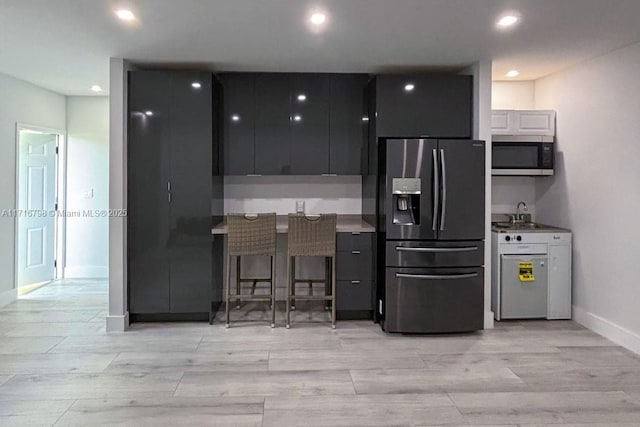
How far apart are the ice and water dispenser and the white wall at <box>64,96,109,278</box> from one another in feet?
14.0

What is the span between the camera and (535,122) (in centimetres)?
494

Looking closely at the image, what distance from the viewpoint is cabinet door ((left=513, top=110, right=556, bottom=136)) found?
4.90 meters

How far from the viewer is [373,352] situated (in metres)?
3.87

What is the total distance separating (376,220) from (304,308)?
4.34ft

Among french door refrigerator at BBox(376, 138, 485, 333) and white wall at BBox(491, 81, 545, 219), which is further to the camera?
white wall at BBox(491, 81, 545, 219)

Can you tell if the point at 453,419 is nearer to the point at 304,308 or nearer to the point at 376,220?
the point at 376,220

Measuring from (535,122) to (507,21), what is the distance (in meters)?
1.87

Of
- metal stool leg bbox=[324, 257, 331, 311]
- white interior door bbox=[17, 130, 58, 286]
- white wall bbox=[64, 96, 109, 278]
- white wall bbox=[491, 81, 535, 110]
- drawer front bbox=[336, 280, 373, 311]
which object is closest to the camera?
drawer front bbox=[336, 280, 373, 311]

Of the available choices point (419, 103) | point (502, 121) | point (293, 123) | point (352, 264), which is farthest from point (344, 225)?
point (502, 121)

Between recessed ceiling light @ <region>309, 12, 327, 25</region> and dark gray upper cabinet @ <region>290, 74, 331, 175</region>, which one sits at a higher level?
recessed ceiling light @ <region>309, 12, 327, 25</region>

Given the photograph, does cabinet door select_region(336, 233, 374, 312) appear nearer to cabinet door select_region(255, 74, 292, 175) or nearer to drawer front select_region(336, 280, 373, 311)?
drawer front select_region(336, 280, 373, 311)

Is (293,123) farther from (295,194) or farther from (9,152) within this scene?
(9,152)

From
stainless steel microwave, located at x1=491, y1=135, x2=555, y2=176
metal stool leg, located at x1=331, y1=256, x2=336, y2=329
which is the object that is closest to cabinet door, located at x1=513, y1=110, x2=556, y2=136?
stainless steel microwave, located at x1=491, y1=135, x2=555, y2=176

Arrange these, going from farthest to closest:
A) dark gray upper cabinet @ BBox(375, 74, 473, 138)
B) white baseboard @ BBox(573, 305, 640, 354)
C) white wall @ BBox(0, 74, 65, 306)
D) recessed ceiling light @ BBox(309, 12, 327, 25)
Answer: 1. white wall @ BBox(0, 74, 65, 306)
2. dark gray upper cabinet @ BBox(375, 74, 473, 138)
3. white baseboard @ BBox(573, 305, 640, 354)
4. recessed ceiling light @ BBox(309, 12, 327, 25)
